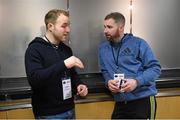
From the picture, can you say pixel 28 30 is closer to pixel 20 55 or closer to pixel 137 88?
pixel 20 55

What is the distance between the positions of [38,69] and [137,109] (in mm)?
985

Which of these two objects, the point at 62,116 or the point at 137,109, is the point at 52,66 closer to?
the point at 62,116

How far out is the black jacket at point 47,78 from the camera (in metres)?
1.87

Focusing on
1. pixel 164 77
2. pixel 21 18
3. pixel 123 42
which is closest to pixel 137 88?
pixel 123 42

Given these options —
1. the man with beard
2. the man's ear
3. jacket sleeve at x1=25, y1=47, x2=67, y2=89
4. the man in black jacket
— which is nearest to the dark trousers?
the man with beard

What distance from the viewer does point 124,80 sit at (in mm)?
2291

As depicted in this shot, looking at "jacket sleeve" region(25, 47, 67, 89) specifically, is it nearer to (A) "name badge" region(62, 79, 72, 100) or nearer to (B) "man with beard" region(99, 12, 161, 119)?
(A) "name badge" region(62, 79, 72, 100)

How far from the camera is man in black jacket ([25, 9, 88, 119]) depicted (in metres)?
1.90

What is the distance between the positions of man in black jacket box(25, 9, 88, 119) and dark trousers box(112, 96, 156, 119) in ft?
1.67

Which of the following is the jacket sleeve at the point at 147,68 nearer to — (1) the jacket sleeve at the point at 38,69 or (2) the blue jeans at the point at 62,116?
(2) the blue jeans at the point at 62,116

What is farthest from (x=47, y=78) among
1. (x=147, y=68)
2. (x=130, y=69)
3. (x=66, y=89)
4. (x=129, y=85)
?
(x=147, y=68)

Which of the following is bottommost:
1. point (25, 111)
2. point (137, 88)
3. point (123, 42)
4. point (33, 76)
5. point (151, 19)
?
point (25, 111)

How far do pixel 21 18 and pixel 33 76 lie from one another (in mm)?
1044

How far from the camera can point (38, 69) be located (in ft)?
6.08
